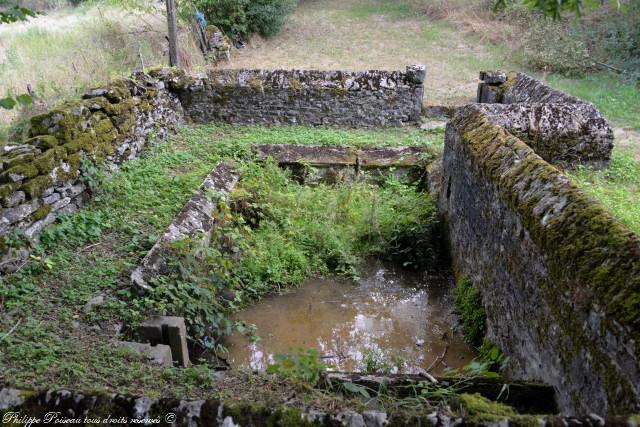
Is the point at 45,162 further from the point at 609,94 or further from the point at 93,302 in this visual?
the point at 609,94

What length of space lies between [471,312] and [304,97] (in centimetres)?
659

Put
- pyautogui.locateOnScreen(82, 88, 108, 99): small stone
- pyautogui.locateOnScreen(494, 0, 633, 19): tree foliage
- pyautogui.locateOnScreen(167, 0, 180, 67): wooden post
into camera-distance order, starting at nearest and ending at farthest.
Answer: pyautogui.locateOnScreen(494, 0, 633, 19): tree foliage < pyautogui.locateOnScreen(82, 88, 108, 99): small stone < pyautogui.locateOnScreen(167, 0, 180, 67): wooden post

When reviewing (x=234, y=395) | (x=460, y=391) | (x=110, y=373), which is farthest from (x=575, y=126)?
(x=110, y=373)

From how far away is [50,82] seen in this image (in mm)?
9953

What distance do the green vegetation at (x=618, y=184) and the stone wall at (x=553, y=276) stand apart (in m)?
1.41

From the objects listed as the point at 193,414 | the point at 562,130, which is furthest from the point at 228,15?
the point at 193,414

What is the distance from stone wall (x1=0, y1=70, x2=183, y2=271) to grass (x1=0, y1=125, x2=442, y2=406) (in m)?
0.19

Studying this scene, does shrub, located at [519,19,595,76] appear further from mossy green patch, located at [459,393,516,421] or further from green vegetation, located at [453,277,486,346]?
mossy green patch, located at [459,393,516,421]

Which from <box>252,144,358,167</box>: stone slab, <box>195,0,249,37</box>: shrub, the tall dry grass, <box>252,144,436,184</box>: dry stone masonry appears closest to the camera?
<box>252,144,436,184</box>: dry stone masonry

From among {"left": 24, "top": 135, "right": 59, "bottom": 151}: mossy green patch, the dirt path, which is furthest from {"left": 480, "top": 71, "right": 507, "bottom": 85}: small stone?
{"left": 24, "top": 135, "right": 59, "bottom": 151}: mossy green patch

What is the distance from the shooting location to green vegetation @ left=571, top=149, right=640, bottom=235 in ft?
16.2

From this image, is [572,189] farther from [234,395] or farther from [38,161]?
[38,161]

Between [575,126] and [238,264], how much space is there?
464 centimetres

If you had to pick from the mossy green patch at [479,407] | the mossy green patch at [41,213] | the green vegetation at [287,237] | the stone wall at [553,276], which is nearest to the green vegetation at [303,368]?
the mossy green patch at [479,407]
